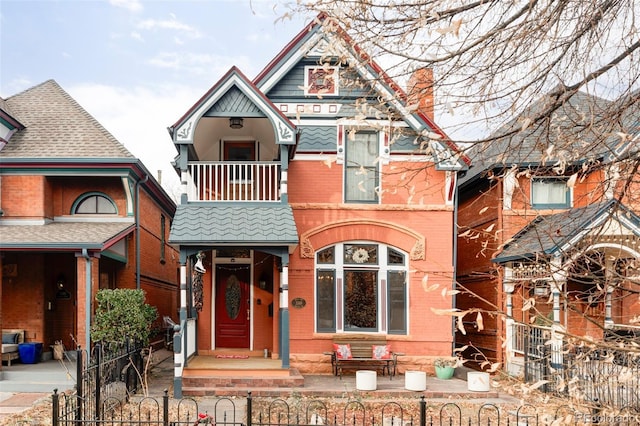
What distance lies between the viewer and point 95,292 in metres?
13.2

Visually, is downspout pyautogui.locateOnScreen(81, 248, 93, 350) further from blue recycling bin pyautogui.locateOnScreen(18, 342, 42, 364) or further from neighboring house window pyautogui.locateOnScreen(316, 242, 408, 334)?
neighboring house window pyautogui.locateOnScreen(316, 242, 408, 334)

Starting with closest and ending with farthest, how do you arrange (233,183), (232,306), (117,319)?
(117,319) → (233,183) → (232,306)

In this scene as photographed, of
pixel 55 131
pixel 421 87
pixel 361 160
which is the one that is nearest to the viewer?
pixel 421 87

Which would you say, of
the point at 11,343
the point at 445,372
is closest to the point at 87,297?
the point at 11,343

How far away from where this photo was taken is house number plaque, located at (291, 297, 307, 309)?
1410 centimetres

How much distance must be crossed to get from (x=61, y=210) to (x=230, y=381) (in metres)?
6.92

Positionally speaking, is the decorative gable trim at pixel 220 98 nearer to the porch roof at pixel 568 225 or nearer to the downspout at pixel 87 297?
the downspout at pixel 87 297

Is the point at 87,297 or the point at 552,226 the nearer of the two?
the point at 552,226

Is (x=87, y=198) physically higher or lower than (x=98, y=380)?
higher

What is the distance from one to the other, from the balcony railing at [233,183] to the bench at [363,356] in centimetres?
391

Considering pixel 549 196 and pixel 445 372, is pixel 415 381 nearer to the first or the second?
pixel 445 372

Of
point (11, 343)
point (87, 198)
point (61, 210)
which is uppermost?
point (87, 198)

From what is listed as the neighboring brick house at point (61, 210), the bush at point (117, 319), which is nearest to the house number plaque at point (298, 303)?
the bush at point (117, 319)

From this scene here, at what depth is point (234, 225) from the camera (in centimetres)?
1247
